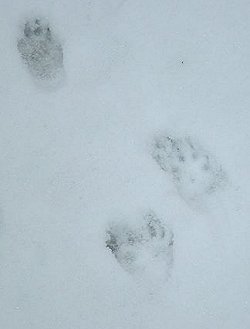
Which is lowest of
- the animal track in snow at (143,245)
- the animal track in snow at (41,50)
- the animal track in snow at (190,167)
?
the animal track in snow at (143,245)

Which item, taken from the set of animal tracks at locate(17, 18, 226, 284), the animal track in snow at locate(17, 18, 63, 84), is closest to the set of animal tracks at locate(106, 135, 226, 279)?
the set of animal tracks at locate(17, 18, 226, 284)

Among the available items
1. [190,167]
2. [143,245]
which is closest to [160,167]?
[190,167]

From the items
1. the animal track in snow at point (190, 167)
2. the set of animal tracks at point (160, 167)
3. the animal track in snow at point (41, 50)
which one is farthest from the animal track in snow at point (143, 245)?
the animal track in snow at point (41, 50)

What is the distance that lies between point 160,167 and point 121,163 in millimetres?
96

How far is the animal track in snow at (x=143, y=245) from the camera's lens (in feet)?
3.54

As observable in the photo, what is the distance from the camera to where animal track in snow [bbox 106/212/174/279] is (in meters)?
1.08

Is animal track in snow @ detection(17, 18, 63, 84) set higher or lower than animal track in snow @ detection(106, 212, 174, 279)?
higher

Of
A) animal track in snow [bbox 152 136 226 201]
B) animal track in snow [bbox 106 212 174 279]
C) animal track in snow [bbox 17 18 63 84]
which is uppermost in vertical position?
animal track in snow [bbox 17 18 63 84]

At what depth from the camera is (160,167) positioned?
3.65 feet

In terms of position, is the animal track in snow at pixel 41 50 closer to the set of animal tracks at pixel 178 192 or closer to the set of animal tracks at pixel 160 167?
the set of animal tracks at pixel 160 167

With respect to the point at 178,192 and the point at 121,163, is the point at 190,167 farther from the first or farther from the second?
the point at 121,163

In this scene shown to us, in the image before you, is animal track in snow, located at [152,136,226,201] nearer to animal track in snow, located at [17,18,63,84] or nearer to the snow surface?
the snow surface

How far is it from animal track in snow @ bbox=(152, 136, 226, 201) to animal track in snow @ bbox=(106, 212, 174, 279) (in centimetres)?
11

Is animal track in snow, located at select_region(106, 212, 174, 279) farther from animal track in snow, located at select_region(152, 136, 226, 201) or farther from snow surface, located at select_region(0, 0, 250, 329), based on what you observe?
animal track in snow, located at select_region(152, 136, 226, 201)
